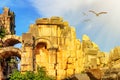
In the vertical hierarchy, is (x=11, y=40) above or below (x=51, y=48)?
above

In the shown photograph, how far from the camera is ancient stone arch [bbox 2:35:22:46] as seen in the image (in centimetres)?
3386

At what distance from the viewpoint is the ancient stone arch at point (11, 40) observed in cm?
3386

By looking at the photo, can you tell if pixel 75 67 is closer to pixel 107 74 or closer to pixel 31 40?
pixel 31 40

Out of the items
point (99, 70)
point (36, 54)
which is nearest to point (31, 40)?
point (36, 54)

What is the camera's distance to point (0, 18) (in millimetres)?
48688

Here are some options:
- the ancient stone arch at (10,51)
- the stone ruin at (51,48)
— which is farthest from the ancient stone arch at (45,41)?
the ancient stone arch at (10,51)

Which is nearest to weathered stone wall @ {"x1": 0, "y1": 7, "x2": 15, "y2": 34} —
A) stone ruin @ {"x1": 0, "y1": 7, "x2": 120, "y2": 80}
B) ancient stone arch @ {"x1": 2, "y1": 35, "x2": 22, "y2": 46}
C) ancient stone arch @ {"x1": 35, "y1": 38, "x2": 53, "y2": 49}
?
ancient stone arch @ {"x1": 2, "y1": 35, "x2": 22, "y2": 46}

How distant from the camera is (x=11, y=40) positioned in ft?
114

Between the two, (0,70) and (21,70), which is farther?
(0,70)

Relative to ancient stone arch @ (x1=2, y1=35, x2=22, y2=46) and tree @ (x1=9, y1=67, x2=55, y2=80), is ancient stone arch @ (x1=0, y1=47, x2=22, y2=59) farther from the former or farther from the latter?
tree @ (x1=9, y1=67, x2=55, y2=80)

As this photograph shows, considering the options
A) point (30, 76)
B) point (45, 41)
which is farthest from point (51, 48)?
point (30, 76)

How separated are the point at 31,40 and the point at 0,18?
55.2 feet

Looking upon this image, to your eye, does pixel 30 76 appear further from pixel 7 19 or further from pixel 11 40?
pixel 7 19

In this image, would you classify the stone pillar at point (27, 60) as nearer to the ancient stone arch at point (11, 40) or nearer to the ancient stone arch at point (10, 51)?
the ancient stone arch at point (10, 51)
